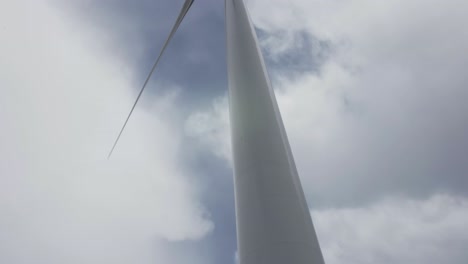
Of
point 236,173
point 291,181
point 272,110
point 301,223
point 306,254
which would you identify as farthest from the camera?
point 272,110

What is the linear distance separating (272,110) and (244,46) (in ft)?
11.7

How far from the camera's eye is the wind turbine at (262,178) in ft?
30.7

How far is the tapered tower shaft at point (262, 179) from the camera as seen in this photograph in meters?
9.35

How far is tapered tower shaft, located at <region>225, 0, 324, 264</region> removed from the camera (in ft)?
30.7

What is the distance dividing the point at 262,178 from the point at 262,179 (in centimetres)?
3

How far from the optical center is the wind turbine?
935cm

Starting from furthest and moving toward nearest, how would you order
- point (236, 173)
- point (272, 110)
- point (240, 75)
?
point (240, 75), point (272, 110), point (236, 173)

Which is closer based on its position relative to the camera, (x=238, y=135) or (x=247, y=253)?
(x=247, y=253)

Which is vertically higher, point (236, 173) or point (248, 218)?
point (236, 173)

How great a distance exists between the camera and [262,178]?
10672mm

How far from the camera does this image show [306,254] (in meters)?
A: 9.16

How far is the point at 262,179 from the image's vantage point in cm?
1066

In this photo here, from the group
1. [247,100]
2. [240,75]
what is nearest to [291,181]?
[247,100]

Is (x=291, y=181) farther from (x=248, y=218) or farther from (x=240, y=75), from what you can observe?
(x=240, y=75)
